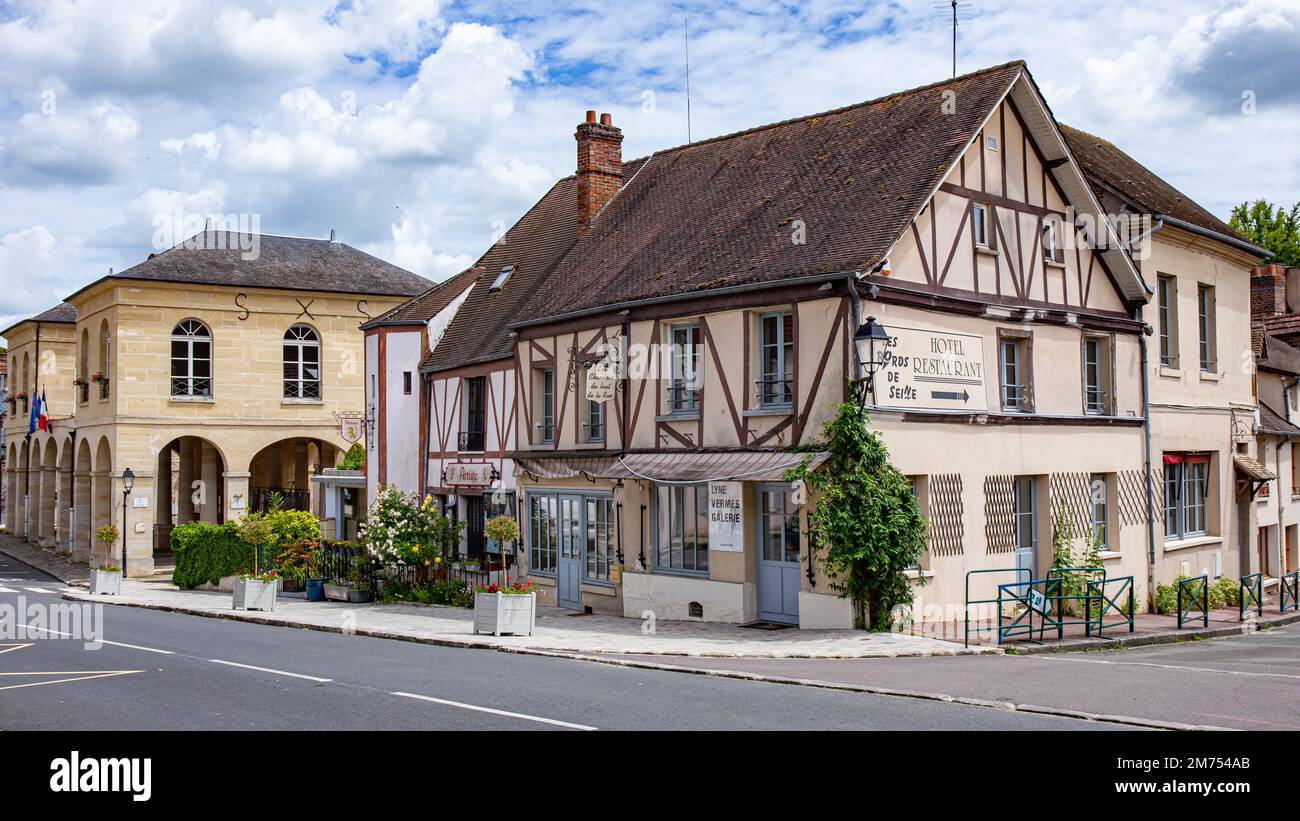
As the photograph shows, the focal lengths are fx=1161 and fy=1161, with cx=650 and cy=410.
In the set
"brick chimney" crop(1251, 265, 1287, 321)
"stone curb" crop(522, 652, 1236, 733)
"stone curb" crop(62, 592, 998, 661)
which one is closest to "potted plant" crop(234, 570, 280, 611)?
"stone curb" crop(62, 592, 998, 661)

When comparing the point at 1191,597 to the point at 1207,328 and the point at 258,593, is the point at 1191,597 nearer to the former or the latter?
the point at 1207,328

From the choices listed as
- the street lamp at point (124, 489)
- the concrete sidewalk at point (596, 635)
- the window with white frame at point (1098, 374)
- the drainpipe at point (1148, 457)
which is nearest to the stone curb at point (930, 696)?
the concrete sidewalk at point (596, 635)

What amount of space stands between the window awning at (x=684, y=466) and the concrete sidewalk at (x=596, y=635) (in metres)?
2.17

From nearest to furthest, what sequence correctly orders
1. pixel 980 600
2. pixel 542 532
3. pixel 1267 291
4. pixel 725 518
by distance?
pixel 980 600 → pixel 725 518 → pixel 542 532 → pixel 1267 291

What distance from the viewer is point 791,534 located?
53.3 ft

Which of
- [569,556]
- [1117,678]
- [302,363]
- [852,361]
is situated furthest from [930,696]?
[302,363]

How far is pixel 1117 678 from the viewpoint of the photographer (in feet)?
39.3

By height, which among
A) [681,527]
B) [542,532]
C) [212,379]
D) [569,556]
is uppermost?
[212,379]

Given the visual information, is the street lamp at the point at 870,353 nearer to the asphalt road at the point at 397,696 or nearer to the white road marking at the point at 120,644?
the asphalt road at the point at 397,696

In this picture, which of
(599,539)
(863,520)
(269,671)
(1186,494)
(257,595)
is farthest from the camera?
(1186,494)

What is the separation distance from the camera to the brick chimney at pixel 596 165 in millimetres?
23281

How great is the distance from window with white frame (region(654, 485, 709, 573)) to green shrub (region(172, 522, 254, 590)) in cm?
1380

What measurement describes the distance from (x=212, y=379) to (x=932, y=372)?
83.8ft
